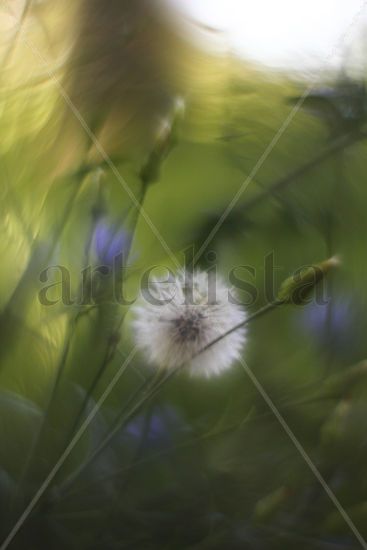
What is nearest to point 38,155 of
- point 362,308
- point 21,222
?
point 21,222

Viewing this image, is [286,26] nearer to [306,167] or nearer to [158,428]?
[306,167]

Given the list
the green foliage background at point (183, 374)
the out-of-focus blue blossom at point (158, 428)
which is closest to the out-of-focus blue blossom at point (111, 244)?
the green foliage background at point (183, 374)

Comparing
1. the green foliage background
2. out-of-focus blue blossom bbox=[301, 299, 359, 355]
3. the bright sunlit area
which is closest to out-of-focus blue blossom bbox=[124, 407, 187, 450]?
the green foliage background

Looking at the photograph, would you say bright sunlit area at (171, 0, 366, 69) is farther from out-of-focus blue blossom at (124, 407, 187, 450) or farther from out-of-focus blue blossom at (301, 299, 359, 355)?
out-of-focus blue blossom at (124, 407, 187, 450)

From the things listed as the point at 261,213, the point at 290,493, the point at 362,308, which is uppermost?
the point at 261,213

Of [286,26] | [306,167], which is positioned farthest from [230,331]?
[286,26]

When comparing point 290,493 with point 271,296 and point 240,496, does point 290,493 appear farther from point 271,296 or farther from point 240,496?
point 271,296
